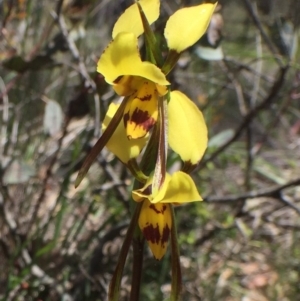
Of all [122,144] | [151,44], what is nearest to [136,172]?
[122,144]

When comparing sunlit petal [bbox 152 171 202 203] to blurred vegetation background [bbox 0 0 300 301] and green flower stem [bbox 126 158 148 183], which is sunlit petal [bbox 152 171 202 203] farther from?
blurred vegetation background [bbox 0 0 300 301]

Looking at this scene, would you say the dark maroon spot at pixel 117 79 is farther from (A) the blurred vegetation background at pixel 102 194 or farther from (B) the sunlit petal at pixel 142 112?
(A) the blurred vegetation background at pixel 102 194

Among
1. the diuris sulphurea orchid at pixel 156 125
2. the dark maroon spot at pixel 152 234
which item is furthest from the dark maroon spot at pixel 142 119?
the dark maroon spot at pixel 152 234

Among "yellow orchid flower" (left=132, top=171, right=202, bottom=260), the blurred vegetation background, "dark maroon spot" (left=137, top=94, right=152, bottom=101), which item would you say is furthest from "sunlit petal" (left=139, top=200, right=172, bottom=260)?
the blurred vegetation background

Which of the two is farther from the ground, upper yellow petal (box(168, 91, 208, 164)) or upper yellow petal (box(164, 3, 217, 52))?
upper yellow petal (box(164, 3, 217, 52))

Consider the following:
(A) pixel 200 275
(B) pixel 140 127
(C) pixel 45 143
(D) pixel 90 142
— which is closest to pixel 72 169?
(D) pixel 90 142

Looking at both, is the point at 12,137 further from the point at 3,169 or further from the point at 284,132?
the point at 284,132
